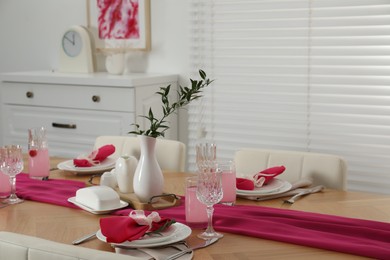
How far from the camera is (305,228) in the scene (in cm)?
166

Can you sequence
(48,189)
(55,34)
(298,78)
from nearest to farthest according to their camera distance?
(48,189)
(298,78)
(55,34)

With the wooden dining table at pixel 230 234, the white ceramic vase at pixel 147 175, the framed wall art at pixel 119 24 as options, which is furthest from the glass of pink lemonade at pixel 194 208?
the framed wall art at pixel 119 24

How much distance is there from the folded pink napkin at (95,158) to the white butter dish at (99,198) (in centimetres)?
45

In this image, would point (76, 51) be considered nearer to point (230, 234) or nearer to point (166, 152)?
point (166, 152)

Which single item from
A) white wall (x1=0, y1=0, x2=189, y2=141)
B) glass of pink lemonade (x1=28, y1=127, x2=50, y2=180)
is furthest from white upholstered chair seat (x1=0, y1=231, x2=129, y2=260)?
white wall (x1=0, y1=0, x2=189, y2=141)

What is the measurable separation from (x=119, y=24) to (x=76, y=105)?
0.61m

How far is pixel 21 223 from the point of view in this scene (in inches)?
69.3

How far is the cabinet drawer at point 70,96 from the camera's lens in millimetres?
3502

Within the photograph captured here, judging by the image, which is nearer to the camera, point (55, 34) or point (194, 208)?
point (194, 208)

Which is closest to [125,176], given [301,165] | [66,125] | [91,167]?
[91,167]

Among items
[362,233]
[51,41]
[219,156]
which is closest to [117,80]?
[219,156]

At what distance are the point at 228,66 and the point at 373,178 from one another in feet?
3.34

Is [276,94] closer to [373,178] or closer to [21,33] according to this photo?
[373,178]

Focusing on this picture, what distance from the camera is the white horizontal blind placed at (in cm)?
325
